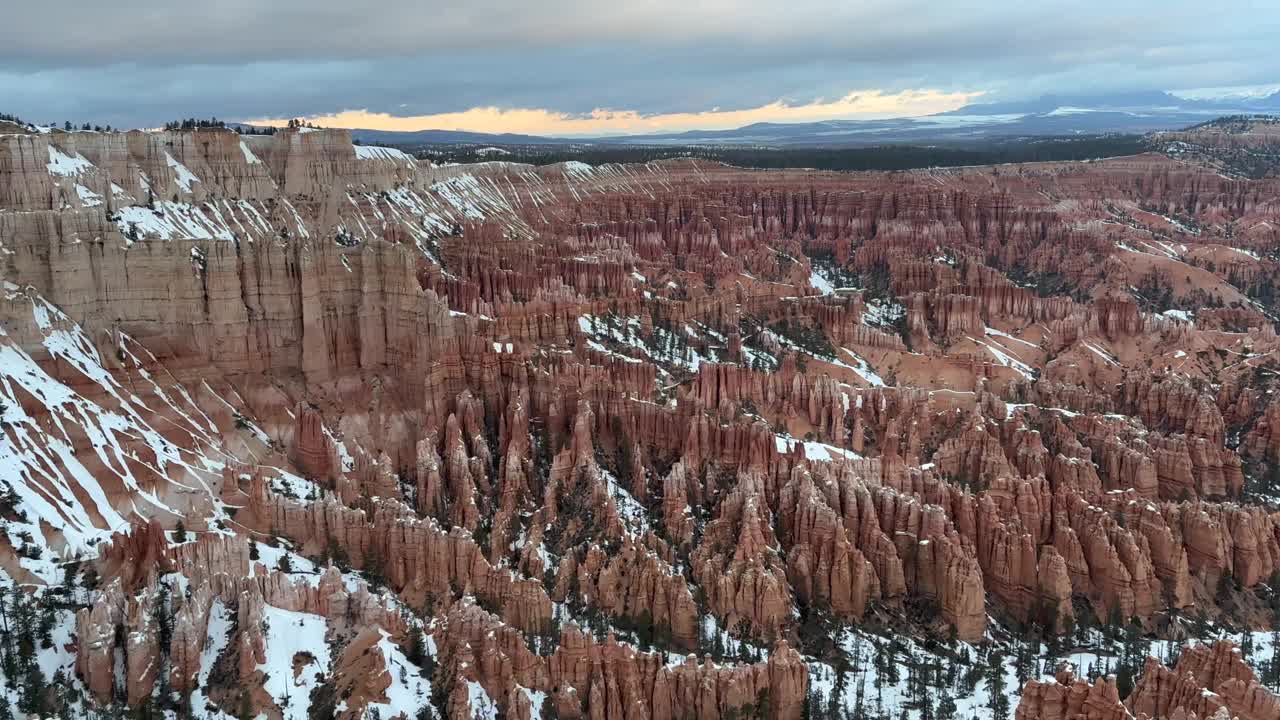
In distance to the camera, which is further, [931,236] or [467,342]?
[931,236]

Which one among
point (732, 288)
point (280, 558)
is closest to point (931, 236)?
point (732, 288)

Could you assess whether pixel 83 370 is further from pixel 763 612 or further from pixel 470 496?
pixel 763 612

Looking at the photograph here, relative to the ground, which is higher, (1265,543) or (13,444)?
(13,444)

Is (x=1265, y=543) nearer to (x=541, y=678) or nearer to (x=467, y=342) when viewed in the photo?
(x=541, y=678)

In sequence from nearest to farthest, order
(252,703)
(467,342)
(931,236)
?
(252,703)
(467,342)
(931,236)

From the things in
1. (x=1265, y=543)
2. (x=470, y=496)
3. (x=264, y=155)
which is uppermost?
(x=264, y=155)

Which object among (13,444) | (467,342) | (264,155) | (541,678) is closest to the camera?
(541,678)

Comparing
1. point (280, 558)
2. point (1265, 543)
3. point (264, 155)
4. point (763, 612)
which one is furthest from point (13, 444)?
point (1265, 543)
